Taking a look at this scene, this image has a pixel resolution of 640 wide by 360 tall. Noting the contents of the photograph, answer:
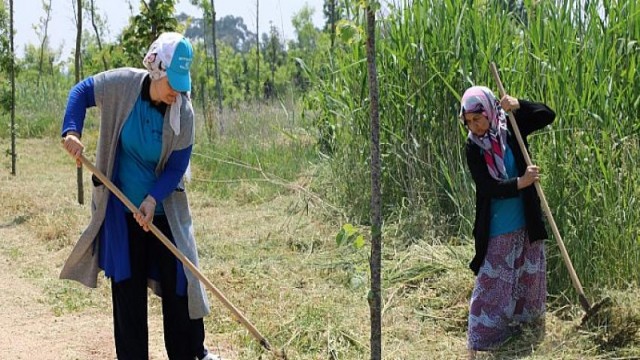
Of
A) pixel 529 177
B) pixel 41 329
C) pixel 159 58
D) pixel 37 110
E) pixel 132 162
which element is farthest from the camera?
pixel 37 110

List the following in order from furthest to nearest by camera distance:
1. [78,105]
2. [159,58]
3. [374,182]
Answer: [78,105] → [159,58] → [374,182]

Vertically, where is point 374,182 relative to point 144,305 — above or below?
above

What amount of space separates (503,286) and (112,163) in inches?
77.1

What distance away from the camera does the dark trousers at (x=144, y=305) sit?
3.54 metres

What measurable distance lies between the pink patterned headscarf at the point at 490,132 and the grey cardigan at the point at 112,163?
1313 millimetres

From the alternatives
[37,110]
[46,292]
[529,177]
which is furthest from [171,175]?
[37,110]

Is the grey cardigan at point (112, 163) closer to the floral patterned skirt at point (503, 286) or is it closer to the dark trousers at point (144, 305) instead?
the dark trousers at point (144, 305)

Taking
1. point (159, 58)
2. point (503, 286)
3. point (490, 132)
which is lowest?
point (503, 286)

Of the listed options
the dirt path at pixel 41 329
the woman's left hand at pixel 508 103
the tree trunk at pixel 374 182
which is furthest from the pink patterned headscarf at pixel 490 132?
the dirt path at pixel 41 329

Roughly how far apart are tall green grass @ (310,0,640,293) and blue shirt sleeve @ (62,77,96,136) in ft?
8.56

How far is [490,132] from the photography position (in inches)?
154

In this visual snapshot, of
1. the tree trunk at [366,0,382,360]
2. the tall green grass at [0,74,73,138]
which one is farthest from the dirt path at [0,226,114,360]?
the tall green grass at [0,74,73,138]

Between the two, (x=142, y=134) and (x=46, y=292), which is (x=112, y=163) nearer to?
(x=142, y=134)

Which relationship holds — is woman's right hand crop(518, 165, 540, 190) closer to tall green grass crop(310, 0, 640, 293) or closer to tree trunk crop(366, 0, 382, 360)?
tall green grass crop(310, 0, 640, 293)
